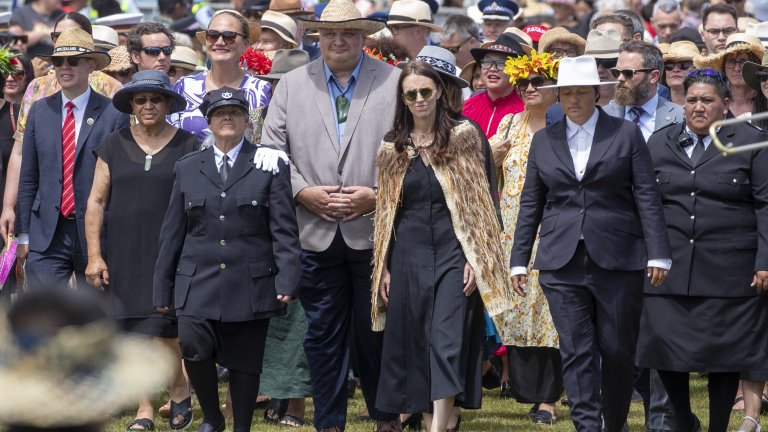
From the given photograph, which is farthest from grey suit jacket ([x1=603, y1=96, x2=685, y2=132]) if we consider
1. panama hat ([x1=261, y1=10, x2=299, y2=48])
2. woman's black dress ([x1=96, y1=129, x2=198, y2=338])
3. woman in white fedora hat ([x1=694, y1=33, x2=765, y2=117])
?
panama hat ([x1=261, y1=10, x2=299, y2=48])

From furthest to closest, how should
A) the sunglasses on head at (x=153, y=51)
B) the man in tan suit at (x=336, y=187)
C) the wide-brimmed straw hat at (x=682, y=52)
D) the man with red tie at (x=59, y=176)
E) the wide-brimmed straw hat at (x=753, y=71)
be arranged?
the sunglasses on head at (x=153, y=51)
the wide-brimmed straw hat at (x=682, y=52)
the man with red tie at (x=59, y=176)
the wide-brimmed straw hat at (x=753, y=71)
the man in tan suit at (x=336, y=187)

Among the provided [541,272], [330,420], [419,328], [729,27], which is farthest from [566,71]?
[729,27]

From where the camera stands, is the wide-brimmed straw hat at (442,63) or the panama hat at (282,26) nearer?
the wide-brimmed straw hat at (442,63)

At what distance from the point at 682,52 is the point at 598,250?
400cm

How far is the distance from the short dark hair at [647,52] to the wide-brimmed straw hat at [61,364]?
725cm

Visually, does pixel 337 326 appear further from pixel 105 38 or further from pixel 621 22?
pixel 105 38

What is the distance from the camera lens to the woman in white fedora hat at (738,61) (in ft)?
33.3

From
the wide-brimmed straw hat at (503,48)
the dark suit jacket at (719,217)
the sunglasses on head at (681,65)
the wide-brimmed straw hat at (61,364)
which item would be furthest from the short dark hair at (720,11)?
the wide-brimmed straw hat at (61,364)

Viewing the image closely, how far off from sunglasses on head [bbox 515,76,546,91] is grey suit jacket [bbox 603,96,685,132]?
577 mm

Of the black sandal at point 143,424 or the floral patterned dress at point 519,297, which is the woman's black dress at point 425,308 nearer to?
the floral patterned dress at point 519,297

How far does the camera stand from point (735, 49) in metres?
10.4

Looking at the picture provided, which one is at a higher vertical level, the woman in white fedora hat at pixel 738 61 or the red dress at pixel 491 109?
the woman in white fedora hat at pixel 738 61

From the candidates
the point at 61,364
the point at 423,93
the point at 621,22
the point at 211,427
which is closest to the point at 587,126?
the point at 423,93

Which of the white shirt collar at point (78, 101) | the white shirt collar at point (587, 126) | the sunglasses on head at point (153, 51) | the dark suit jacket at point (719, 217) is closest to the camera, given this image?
the white shirt collar at point (587, 126)
